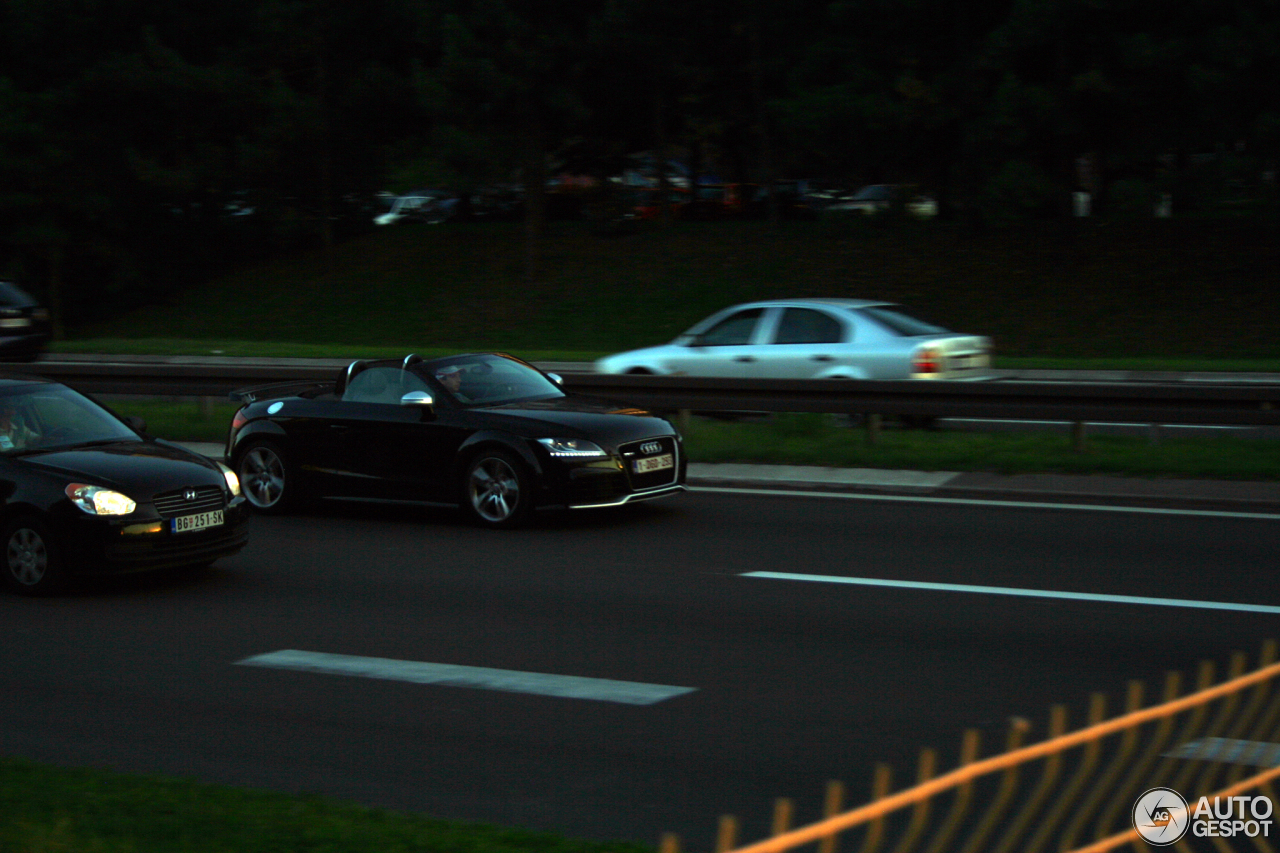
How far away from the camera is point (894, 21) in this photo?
30266mm

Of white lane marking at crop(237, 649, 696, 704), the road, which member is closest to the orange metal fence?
the road

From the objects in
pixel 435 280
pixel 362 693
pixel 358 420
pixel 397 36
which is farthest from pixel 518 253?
pixel 362 693

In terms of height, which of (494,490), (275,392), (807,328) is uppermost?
(807,328)

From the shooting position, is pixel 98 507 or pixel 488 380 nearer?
pixel 98 507

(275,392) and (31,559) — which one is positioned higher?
(275,392)

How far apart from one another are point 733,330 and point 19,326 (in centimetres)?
1376

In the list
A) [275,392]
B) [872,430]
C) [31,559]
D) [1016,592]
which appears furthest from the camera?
[872,430]

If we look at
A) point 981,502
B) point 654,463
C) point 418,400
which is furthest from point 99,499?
point 981,502

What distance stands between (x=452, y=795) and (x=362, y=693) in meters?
1.51

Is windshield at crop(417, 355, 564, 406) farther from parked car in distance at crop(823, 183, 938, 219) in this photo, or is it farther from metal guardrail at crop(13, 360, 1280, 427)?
parked car in distance at crop(823, 183, 938, 219)

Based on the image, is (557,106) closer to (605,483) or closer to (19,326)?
(19,326)

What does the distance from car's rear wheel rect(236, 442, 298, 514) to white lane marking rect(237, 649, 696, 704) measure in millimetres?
4791

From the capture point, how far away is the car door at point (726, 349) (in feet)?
55.4

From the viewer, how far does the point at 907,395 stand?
14.4 m
